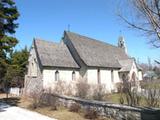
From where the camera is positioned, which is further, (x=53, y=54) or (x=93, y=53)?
(x=93, y=53)

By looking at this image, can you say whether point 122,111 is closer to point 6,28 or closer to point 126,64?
point 6,28

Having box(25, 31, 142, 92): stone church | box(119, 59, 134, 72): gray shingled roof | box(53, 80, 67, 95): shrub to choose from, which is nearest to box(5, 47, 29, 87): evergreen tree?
box(25, 31, 142, 92): stone church

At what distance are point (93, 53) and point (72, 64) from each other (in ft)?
20.6

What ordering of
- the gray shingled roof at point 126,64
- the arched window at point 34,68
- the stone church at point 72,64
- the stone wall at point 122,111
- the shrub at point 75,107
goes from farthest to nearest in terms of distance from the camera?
the gray shingled roof at point 126,64 < the arched window at point 34,68 < the stone church at point 72,64 < the shrub at point 75,107 < the stone wall at point 122,111

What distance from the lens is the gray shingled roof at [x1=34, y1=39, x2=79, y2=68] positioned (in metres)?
29.1

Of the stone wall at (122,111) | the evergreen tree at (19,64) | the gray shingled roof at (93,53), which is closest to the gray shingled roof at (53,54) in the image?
the gray shingled roof at (93,53)

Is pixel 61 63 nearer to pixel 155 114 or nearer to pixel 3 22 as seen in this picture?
pixel 3 22

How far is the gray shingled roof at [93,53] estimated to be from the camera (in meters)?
34.0

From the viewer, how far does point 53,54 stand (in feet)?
102

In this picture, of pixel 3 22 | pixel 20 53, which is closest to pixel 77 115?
pixel 3 22

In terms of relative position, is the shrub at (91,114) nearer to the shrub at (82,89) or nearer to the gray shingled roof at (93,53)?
the shrub at (82,89)

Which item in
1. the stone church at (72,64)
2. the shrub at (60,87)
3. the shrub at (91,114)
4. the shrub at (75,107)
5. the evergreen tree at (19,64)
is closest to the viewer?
the shrub at (91,114)

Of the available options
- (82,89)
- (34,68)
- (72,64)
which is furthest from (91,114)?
(34,68)

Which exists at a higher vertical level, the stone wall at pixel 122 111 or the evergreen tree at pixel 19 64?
the evergreen tree at pixel 19 64
